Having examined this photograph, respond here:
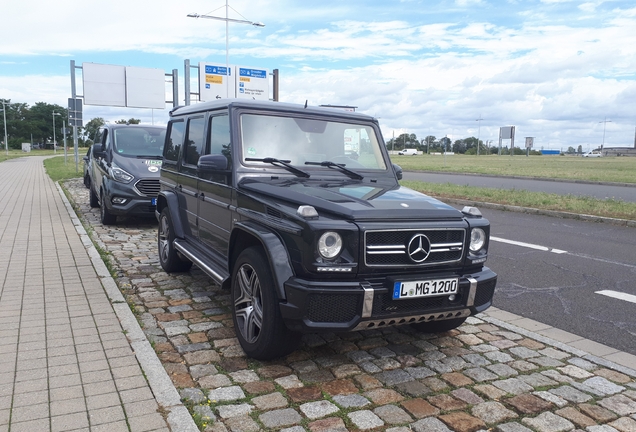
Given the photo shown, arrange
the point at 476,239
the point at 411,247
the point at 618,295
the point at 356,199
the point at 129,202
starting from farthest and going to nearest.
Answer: the point at 129,202, the point at 618,295, the point at 476,239, the point at 356,199, the point at 411,247

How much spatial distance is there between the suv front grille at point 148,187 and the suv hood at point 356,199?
238 inches

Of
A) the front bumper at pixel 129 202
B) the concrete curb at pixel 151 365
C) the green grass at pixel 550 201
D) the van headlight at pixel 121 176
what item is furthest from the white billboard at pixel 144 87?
the concrete curb at pixel 151 365

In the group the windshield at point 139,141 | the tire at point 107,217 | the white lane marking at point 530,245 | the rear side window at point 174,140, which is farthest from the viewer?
the windshield at point 139,141

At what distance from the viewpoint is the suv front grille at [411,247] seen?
11.9 ft

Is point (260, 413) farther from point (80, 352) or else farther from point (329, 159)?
point (329, 159)

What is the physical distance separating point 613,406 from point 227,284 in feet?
9.84

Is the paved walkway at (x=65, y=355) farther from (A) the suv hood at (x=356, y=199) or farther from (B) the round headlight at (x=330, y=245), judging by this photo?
(A) the suv hood at (x=356, y=199)

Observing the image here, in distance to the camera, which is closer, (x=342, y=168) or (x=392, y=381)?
(x=392, y=381)

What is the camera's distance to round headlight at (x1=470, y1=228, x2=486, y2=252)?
13.5 ft

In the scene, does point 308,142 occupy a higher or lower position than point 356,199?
higher

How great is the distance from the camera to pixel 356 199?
3990 millimetres

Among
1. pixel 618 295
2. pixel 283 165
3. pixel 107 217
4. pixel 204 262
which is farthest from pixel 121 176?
pixel 618 295

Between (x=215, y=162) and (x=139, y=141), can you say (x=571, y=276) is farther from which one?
(x=139, y=141)

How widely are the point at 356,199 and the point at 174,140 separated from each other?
344 cm
